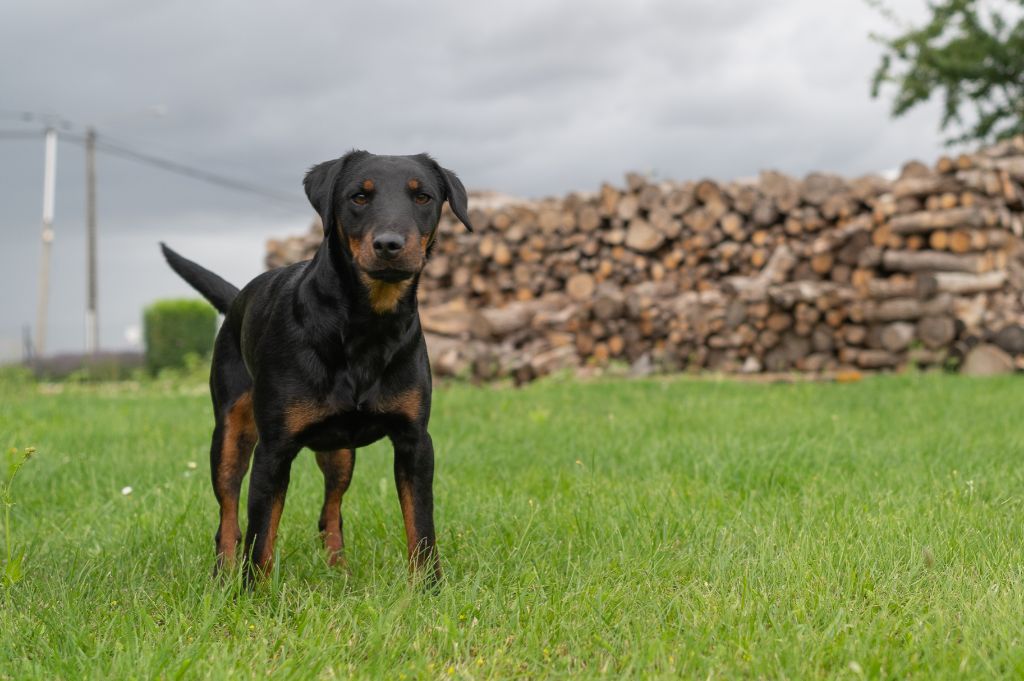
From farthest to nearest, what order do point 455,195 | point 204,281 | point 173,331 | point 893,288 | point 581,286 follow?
point 173,331
point 581,286
point 893,288
point 204,281
point 455,195

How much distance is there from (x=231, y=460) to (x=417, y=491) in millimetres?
822

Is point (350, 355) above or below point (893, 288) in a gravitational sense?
below

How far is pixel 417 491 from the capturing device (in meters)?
3.07

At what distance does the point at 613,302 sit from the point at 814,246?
2506 millimetres

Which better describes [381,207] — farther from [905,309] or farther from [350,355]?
[905,309]

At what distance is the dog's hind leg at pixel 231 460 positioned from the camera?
11.0ft

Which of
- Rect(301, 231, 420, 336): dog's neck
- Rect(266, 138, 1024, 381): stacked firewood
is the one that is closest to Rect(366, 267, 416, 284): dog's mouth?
Rect(301, 231, 420, 336): dog's neck

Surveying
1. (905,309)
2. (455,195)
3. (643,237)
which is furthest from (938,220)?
(455,195)

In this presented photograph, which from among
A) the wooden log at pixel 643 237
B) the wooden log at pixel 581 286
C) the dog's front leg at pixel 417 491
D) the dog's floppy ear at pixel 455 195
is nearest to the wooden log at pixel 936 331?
the wooden log at pixel 643 237

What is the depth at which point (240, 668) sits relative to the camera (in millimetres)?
2367

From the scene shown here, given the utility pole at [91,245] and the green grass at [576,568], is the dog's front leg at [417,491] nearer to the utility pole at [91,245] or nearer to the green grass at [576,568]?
the green grass at [576,568]

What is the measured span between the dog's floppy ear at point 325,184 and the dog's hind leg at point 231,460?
84 centimetres

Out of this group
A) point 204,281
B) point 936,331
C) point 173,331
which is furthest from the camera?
point 173,331

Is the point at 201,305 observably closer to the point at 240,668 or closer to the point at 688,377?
the point at 688,377
